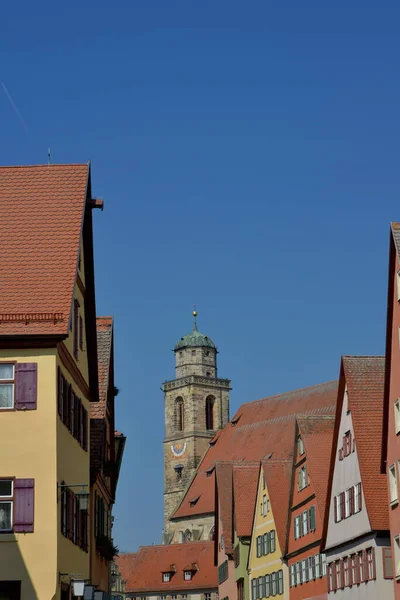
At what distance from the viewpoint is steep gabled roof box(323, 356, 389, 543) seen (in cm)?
3756

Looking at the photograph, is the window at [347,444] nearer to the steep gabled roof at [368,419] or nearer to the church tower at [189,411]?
the steep gabled roof at [368,419]

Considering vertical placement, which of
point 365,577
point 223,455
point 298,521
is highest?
point 223,455

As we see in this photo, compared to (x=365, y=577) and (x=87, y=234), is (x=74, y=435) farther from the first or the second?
(x=365, y=577)

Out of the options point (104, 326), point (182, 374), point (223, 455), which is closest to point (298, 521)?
point (104, 326)

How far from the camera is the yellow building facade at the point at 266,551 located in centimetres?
5355

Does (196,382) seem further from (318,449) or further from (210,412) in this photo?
(318,449)

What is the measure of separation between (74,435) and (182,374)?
380 ft

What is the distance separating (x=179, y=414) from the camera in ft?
451

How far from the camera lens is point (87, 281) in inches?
1169

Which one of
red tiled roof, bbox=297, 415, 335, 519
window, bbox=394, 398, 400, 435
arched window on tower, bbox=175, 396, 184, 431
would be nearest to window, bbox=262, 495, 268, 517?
red tiled roof, bbox=297, 415, 335, 519

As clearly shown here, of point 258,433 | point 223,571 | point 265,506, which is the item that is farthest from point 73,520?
point 258,433

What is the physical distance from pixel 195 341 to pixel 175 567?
180 ft

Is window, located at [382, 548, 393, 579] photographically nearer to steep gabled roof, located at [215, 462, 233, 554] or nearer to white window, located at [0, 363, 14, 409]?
white window, located at [0, 363, 14, 409]

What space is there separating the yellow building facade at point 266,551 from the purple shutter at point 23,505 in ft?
103
